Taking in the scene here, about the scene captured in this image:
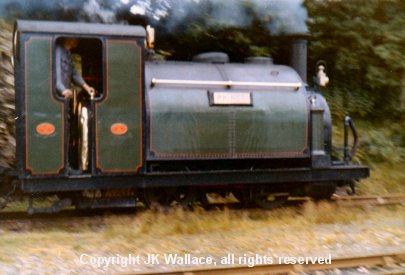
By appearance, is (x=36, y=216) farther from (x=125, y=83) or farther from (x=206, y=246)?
(x=206, y=246)

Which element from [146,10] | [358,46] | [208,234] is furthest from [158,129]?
[358,46]

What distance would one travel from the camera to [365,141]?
13141mm

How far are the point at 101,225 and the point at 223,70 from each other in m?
2.93

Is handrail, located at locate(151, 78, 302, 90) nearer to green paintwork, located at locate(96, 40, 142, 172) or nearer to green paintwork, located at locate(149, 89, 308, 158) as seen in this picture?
green paintwork, located at locate(149, 89, 308, 158)

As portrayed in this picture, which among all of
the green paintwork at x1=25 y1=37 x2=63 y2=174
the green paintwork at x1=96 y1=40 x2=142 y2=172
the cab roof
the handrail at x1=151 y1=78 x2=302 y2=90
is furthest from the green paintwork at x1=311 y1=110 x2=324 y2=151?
the green paintwork at x1=25 y1=37 x2=63 y2=174

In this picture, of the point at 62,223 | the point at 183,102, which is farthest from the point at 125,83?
the point at 62,223

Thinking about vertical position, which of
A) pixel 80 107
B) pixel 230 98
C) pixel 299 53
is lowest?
pixel 80 107

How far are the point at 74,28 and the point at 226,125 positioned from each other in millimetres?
2501

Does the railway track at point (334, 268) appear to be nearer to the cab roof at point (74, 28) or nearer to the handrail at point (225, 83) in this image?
the handrail at point (225, 83)

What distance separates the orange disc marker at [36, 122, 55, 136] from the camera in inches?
292

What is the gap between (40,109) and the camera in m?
7.42

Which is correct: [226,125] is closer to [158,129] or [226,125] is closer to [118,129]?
[158,129]

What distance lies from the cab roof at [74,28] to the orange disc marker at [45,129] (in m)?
1.20

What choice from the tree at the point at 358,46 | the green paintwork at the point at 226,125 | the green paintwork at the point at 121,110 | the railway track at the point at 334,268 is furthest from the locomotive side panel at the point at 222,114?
the tree at the point at 358,46
